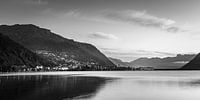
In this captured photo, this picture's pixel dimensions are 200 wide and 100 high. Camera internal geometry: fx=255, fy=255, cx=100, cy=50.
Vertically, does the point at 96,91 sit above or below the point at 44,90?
below

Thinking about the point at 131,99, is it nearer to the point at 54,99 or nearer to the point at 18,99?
the point at 54,99

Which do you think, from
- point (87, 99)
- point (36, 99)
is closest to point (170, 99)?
point (87, 99)

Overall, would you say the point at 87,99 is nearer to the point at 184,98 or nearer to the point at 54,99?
the point at 54,99

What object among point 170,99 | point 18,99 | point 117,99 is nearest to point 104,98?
point 117,99

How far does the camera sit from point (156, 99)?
1439 inches

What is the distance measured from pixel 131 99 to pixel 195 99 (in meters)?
9.63

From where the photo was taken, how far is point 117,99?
116 ft

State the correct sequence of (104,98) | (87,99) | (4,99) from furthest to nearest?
1. (104,98)
2. (87,99)
3. (4,99)

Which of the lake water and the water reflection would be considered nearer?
the water reflection

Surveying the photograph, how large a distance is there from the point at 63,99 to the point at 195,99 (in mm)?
19111

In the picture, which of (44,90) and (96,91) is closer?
(44,90)

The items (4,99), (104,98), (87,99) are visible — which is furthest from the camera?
(104,98)

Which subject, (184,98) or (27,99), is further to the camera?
(184,98)

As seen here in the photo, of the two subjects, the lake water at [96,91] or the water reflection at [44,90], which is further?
the lake water at [96,91]
